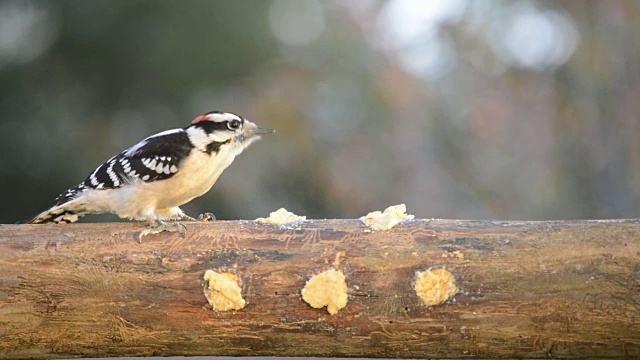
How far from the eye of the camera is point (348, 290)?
1.89 meters

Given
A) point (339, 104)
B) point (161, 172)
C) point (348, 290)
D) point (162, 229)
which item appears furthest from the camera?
point (339, 104)

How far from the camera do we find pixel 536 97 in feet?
24.7

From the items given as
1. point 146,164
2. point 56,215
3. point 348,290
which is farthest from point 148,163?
point 348,290

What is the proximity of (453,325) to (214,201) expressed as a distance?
3.59 metres

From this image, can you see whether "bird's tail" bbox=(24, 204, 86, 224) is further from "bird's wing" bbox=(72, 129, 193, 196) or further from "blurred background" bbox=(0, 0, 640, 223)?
"blurred background" bbox=(0, 0, 640, 223)

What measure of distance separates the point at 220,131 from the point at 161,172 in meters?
0.25

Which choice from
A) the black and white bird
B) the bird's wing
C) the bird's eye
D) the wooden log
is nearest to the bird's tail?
the black and white bird

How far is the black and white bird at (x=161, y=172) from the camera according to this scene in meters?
2.46

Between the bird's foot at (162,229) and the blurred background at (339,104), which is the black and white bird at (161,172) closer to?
the bird's foot at (162,229)

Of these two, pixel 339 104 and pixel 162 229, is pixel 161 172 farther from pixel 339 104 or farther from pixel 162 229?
pixel 339 104

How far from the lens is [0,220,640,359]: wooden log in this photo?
1.84 metres

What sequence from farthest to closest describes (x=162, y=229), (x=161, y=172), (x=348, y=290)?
(x=161, y=172), (x=162, y=229), (x=348, y=290)

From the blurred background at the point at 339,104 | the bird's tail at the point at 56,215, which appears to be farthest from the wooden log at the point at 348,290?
the blurred background at the point at 339,104

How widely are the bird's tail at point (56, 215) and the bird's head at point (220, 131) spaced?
52cm
